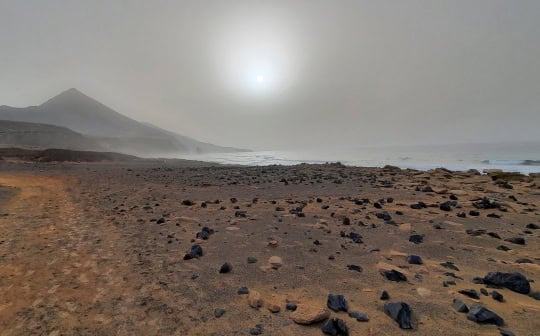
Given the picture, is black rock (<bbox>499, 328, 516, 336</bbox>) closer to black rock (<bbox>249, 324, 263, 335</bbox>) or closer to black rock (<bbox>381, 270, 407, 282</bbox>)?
black rock (<bbox>381, 270, 407, 282</bbox>)

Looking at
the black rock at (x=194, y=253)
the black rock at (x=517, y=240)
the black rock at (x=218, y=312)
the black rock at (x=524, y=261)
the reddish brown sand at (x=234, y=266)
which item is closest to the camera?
the reddish brown sand at (x=234, y=266)

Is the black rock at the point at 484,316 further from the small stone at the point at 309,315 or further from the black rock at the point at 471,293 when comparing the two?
the small stone at the point at 309,315

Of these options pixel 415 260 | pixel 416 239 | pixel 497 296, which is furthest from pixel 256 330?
pixel 416 239

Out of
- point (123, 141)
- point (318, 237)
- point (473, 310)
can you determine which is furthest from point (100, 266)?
point (123, 141)

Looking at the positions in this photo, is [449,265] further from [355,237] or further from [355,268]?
[355,237]

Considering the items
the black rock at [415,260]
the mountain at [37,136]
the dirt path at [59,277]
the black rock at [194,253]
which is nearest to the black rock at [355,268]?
the black rock at [415,260]

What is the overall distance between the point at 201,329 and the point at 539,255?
6.98 meters

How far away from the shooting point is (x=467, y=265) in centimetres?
578

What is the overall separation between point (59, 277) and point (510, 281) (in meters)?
7.75

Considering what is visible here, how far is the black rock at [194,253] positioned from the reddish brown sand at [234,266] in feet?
0.81

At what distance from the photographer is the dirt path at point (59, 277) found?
4.02 m

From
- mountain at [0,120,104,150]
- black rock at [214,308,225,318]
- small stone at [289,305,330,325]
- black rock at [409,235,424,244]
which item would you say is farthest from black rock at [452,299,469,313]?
mountain at [0,120,104,150]

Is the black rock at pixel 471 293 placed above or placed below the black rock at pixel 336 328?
above

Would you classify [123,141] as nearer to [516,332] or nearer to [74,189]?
[74,189]
